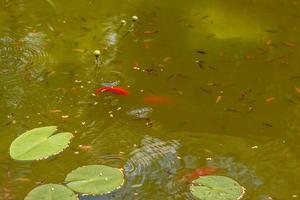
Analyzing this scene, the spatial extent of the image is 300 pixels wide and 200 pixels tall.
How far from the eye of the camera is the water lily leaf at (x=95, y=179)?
2.35 meters

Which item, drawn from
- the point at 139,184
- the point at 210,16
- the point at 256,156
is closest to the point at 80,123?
the point at 139,184

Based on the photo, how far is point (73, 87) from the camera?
3.12 meters

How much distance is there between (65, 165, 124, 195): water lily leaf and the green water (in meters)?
0.06

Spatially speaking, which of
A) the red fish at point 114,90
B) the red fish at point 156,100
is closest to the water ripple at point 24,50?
the red fish at point 114,90

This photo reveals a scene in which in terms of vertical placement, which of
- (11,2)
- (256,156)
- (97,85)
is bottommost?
(256,156)

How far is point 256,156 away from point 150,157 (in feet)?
1.73

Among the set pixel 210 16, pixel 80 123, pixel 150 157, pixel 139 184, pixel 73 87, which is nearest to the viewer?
pixel 139 184

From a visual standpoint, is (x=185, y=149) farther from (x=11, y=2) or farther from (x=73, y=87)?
(x=11, y=2)

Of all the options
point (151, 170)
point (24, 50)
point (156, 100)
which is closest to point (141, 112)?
point (156, 100)

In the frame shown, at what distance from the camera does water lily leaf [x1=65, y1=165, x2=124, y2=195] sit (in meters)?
2.35

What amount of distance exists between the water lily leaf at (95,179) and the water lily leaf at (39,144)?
0.17m

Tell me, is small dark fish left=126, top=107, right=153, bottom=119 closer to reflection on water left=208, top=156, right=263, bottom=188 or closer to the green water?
the green water

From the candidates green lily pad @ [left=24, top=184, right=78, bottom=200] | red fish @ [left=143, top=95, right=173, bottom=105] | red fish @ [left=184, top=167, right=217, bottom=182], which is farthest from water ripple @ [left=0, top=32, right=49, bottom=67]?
red fish @ [left=184, top=167, right=217, bottom=182]

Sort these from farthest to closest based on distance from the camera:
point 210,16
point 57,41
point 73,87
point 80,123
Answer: point 210,16 < point 57,41 < point 73,87 < point 80,123
